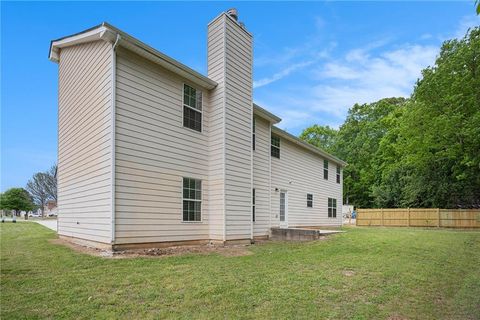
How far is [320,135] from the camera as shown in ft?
163

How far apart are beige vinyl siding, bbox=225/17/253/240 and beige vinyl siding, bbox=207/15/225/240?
0.17m

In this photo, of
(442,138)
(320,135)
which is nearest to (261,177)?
(442,138)

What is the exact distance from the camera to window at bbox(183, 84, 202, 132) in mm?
10320

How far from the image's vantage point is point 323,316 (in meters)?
4.25

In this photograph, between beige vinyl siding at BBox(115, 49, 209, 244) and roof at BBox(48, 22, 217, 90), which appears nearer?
roof at BBox(48, 22, 217, 90)

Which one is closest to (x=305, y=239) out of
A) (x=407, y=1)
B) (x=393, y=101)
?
(x=407, y=1)

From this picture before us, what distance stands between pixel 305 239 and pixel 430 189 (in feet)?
62.9

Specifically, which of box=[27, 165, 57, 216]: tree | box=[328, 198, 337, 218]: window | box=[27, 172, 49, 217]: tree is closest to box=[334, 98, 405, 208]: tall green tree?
box=[328, 198, 337, 218]: window

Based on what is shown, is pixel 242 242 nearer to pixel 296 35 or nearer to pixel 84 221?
pixel 84 221

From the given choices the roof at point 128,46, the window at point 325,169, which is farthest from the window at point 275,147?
the window at point 325,169

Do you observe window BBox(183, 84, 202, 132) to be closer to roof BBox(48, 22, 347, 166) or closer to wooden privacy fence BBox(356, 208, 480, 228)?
roof BBox(48, 22, 347, 166)

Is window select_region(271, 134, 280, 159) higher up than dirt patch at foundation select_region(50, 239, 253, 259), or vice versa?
window select_region(271, 134, 280, 159)

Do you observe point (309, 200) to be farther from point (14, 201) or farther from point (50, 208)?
point (50, 208)

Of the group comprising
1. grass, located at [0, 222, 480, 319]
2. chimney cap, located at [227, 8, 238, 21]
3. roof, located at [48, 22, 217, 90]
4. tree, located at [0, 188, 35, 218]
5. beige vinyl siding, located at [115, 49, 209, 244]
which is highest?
chimney cap, located at [227, 8, 238, 21]
